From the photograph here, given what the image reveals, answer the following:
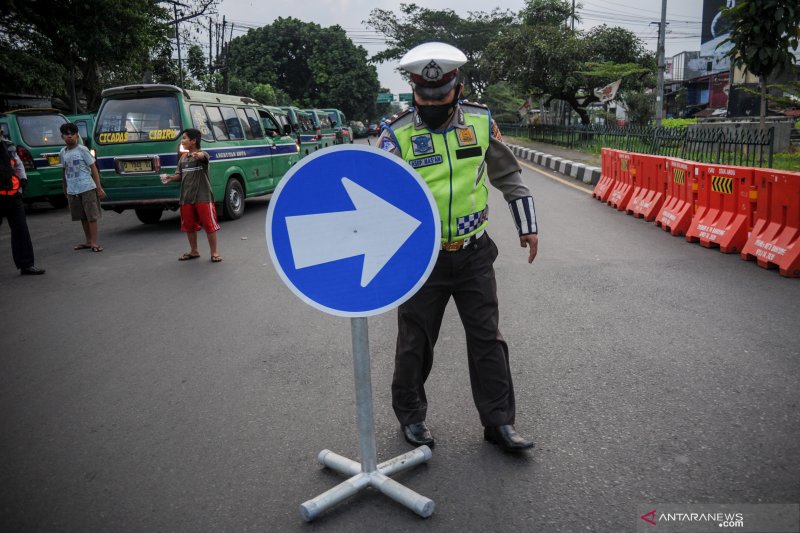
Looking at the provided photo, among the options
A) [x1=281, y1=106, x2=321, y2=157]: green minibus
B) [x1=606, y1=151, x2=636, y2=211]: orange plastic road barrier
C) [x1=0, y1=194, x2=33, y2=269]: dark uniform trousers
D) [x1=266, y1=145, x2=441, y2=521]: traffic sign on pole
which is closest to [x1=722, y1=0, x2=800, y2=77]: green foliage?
[x1=606, y1=151, x2=636, y2=211]: orange plastic road barrier

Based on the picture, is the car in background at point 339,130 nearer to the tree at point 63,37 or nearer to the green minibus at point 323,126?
the green minibus at point 323,126

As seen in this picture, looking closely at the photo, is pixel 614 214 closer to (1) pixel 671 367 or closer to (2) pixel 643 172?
(2) pixel 643 172

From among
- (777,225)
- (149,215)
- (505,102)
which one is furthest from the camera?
(505,102)

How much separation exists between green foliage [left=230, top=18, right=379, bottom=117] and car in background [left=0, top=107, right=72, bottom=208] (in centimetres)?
4172

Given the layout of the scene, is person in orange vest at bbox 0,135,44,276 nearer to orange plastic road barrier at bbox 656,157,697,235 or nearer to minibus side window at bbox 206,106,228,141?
minibus side window at bbox 206,106,228,141

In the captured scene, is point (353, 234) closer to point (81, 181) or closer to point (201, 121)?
point (81, 181)

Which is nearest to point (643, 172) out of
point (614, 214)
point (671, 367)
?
point (614, 214)

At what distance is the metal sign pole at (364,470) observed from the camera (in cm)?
252

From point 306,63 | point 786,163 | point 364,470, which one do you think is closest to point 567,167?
point 786,163

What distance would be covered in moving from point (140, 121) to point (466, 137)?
28.8 feet

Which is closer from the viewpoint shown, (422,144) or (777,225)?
(422,144)

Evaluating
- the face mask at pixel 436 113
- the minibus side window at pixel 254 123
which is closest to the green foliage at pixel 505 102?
the minibus side window at pixel 254 123

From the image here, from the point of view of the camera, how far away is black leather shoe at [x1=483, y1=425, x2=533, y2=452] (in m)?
2.97

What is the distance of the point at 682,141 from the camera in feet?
45.7
